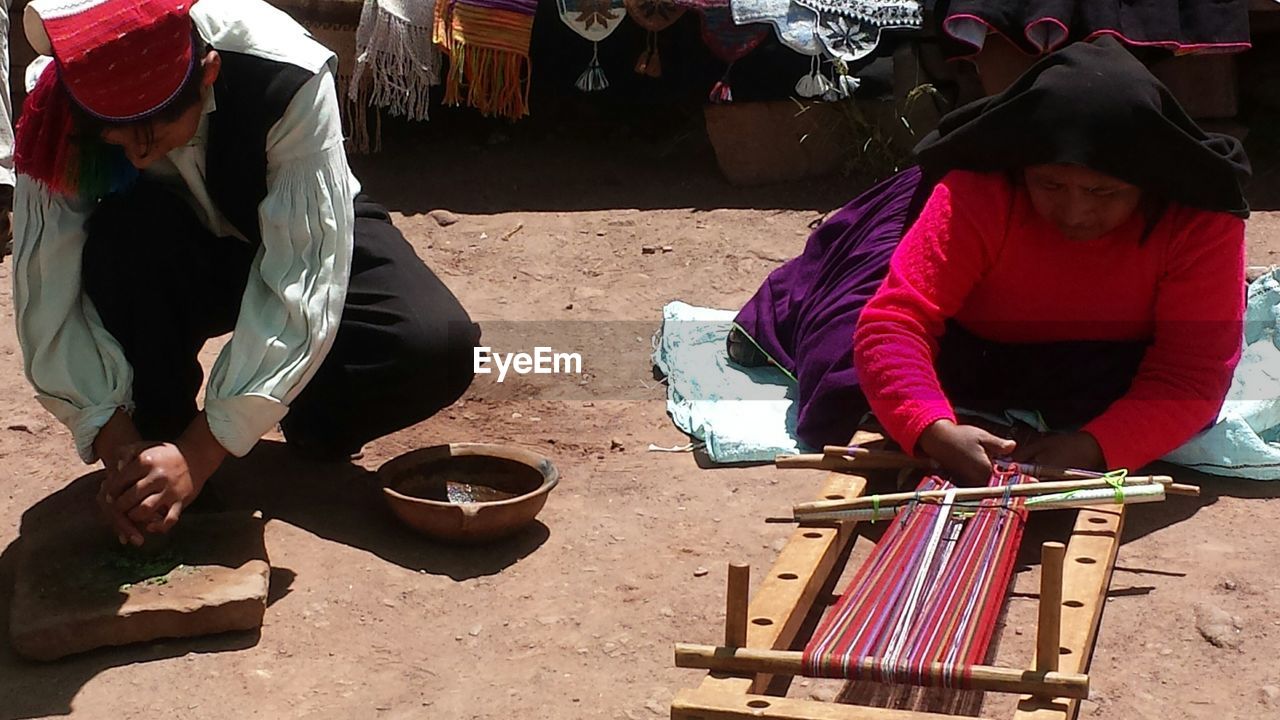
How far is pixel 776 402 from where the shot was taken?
12.5ft

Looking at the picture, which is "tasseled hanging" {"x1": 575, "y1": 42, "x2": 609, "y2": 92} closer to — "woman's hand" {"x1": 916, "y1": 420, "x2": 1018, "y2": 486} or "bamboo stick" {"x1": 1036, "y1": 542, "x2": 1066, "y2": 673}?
"woman's hand" {"x1": 916, "y1": 420, "x2": 1018, "y2": 486}

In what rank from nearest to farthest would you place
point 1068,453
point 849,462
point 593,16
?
point 1068,453 < point 849,462 < point 593,16

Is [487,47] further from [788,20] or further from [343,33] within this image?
[788,20]

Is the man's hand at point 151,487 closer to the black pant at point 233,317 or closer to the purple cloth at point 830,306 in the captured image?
the black pant at point 233,317

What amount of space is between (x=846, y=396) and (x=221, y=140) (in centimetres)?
146

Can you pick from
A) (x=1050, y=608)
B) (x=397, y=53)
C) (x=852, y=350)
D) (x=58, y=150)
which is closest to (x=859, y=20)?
(x=397, y=53)

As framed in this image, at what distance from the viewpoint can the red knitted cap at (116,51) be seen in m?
2.51

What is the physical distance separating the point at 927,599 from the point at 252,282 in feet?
4.51

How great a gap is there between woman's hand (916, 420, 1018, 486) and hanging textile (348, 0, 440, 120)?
3.18 metres

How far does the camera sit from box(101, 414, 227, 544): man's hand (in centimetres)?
267

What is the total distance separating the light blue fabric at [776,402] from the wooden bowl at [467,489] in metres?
0.52

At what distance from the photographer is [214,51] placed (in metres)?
2.75

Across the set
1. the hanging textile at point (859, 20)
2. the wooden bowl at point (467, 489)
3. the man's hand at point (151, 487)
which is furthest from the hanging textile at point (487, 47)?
the man's hand at point (151, 487)

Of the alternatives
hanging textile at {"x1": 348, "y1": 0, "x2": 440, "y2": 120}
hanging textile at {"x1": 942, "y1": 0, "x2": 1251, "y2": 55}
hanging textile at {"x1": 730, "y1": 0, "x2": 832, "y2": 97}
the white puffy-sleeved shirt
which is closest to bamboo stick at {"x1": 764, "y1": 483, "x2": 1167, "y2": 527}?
the white puffy-sleeved shirt
